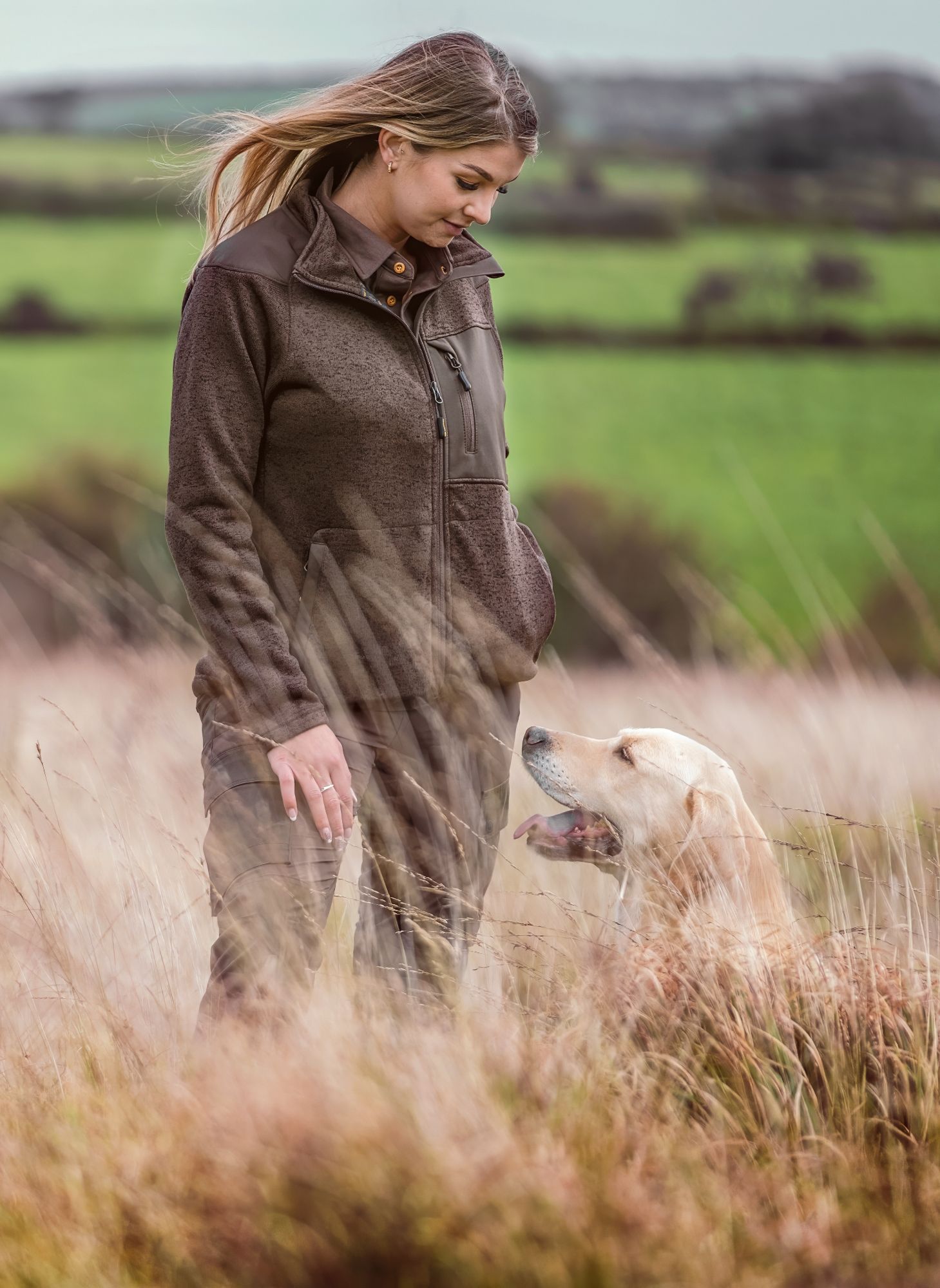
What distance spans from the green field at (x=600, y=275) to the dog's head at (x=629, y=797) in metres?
18.0

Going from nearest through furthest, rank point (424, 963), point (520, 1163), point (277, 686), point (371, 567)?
1. point (520, 1163)
2. point (277, 686)
3. point (371, 567)
4. point (424, 963)

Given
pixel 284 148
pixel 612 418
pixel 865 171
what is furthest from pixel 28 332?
pixel 284 148

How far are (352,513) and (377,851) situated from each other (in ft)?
2.30

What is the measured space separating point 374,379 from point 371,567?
0.34m

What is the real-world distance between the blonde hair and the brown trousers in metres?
0.97

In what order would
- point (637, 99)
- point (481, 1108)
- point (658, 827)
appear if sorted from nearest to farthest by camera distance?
point (481, 1108)
point (658, 827)
point (637, 99)

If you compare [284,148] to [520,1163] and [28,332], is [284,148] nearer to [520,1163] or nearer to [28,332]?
[520,1163]

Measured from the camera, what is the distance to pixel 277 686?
215 cm

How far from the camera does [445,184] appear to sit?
7.38ft

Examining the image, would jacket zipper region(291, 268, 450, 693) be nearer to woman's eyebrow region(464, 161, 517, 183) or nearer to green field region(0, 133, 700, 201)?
woman's eyebrow region(464, 161, 517, 183)

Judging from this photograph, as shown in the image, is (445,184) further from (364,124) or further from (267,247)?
(267,247)

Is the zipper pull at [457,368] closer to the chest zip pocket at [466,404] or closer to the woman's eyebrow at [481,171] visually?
the chest zip pocket at [466,404]

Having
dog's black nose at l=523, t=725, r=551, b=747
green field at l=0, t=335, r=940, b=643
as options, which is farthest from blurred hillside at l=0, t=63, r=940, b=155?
dog's black nose at l=523, t=725, r=551, b=747

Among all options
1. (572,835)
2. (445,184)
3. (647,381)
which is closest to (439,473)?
(445,184)
